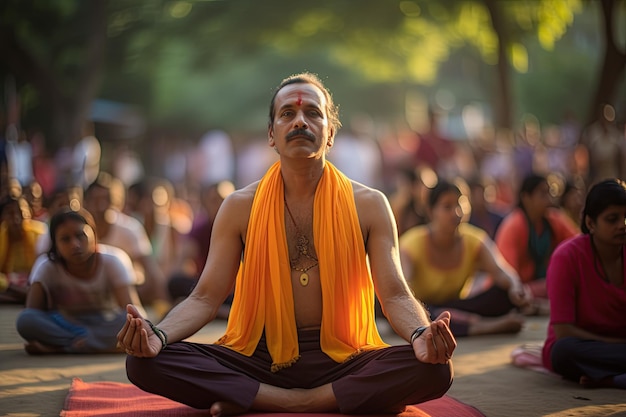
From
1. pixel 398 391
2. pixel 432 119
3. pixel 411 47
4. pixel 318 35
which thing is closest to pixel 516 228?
pixel 398 391

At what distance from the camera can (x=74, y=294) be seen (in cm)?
788

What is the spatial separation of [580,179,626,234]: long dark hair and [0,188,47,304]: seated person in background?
572 centimetres

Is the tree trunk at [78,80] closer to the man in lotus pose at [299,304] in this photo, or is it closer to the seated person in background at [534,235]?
the seated person in background at [534,235]

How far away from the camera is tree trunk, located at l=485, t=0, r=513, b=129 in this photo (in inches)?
781

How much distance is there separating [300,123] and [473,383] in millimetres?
2073

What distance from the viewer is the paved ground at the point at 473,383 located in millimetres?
5562

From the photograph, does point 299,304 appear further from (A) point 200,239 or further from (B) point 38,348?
(A) point 200,239

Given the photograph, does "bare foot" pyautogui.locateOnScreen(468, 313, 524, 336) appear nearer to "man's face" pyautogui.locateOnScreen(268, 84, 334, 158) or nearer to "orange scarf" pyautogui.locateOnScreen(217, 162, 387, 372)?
"orange scarf" pyautogui.locateOnScreen(217, 162, 387, 372)

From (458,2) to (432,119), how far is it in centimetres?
564

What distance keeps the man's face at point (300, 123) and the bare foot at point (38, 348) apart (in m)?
2.98

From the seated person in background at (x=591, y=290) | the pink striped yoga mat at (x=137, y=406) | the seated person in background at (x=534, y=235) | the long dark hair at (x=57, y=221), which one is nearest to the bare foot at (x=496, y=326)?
the seated person in background at (x=534, y=235)

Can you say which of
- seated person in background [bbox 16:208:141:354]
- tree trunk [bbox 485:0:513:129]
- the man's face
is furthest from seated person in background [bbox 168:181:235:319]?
tree trunk [bbox 485:0:513:129]

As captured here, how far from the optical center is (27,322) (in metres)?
7.59

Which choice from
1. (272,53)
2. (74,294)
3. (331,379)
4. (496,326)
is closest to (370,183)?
(496,326)
